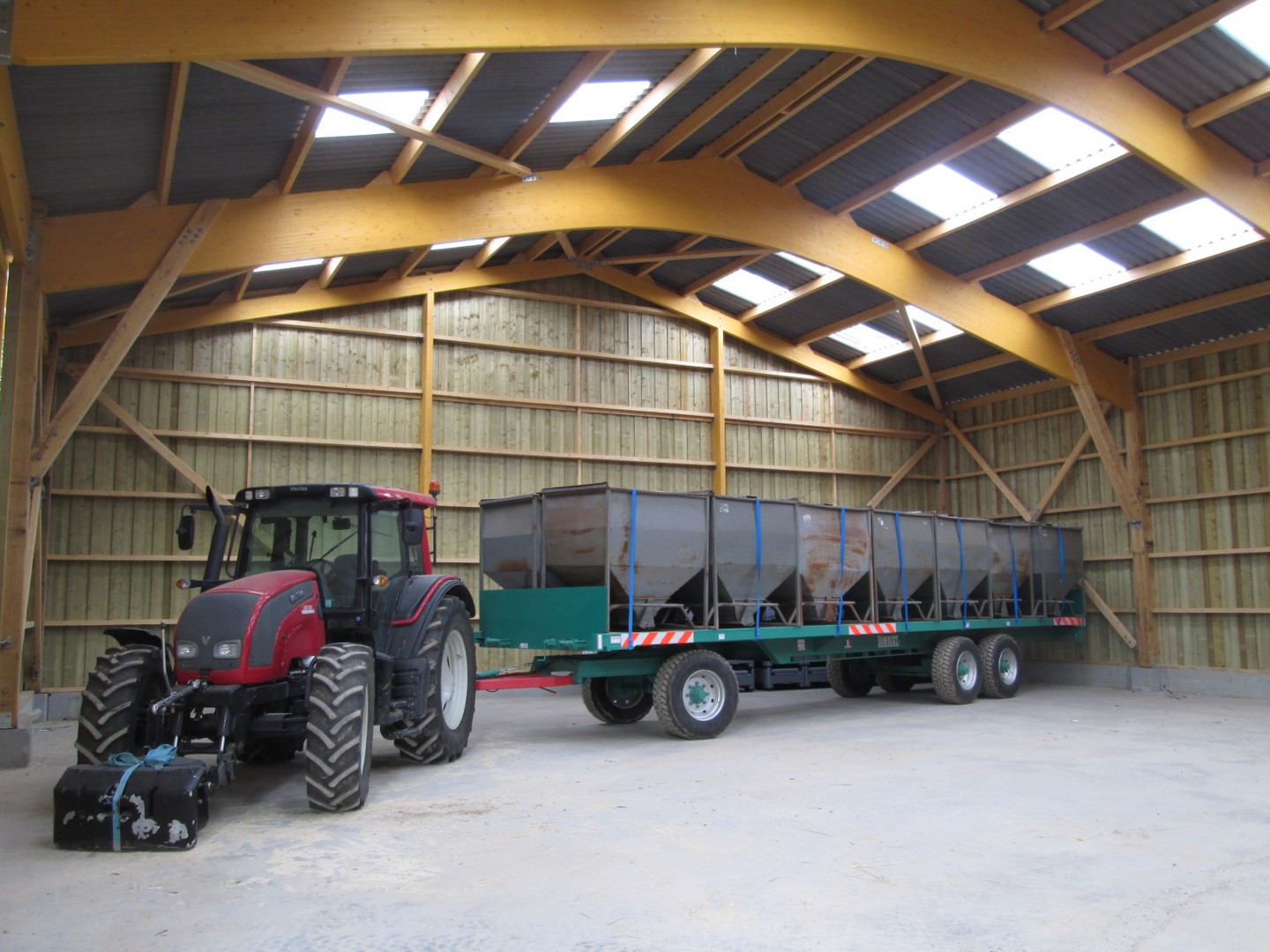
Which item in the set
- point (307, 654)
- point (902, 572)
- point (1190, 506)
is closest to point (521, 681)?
point (307, 654)

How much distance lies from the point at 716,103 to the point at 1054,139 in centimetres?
445

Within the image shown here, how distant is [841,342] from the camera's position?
21234 millimetres

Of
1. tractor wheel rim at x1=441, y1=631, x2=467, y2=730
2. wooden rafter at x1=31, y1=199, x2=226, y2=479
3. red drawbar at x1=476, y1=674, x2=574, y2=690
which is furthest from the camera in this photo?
wooden rafter at x1=31, y1=199, x2=226, y2=479

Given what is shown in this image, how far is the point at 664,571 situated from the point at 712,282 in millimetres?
9613

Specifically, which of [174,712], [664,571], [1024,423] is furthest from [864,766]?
[1024,423]

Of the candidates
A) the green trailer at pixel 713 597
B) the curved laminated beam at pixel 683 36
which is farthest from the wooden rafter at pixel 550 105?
the green trailer at pixel 713 597

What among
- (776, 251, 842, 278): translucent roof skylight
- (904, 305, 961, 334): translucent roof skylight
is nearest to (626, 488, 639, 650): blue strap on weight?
(776, 251, 842, 278): translucent roof skylight

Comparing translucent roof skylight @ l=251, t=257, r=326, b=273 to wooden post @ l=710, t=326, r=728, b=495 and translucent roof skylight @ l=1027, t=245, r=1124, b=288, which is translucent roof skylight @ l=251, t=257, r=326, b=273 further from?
translucent roof skylight @ l=1027, t=245, r=1124, b=288

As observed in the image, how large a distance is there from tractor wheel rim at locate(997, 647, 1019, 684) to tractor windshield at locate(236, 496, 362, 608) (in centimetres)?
1159

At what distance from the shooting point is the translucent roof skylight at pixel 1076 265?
1578 centimetres

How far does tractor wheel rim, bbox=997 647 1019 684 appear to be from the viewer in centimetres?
1622

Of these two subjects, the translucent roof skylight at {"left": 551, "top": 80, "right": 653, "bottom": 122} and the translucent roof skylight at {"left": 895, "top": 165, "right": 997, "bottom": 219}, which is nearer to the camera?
the translucent roof skylight at {"left": 551, "top": 80, "right": 653, "bottom": 122}

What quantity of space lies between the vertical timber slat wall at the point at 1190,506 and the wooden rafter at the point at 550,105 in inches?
484

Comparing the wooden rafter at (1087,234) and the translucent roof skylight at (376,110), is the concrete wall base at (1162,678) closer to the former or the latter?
the wooden rafter at (1087,234)
